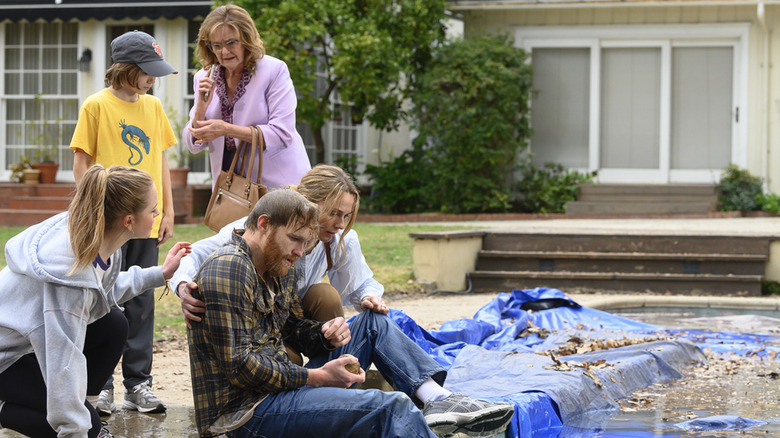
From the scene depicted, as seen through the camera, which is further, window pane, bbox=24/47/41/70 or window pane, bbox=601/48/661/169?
window pane, bbox=24/47/41/70

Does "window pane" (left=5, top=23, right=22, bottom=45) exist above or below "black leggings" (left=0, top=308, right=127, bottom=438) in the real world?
above

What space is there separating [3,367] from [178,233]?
27.2ft

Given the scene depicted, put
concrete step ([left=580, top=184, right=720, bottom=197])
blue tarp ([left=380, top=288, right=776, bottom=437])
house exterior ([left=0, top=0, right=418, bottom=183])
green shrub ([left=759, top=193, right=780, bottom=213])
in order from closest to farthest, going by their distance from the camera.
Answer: blue tarp ([left=380, top=288, right=776, bottom=437]) → green shrub ([left=759, top=193, right=780, bottom=213]) → concrete step ([left=580, top=184, right=720, bottom=197]) → house exterior ([left=0, top=0, right=418, bottom=183])

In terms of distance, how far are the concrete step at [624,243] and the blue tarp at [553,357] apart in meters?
2.34

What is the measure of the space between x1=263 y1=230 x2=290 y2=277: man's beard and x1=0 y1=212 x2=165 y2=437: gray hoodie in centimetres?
53

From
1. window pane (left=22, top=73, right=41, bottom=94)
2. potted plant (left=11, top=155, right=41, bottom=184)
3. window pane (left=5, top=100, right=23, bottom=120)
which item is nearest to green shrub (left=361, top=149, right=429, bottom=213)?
potted plant (left=11, top=155, right=41, bottom=184)

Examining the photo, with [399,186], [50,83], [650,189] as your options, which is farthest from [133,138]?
[50,83]

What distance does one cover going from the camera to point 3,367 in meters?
2.90

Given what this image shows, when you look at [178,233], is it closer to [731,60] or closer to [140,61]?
[140,61]

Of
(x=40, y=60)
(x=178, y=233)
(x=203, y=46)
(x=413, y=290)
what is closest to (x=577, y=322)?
(x=413, y=290)

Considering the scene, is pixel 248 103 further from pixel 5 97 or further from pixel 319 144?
pixel 5 97

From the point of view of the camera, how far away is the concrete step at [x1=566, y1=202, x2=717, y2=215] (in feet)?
43.8

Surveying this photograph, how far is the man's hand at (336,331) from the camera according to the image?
10.8 feet

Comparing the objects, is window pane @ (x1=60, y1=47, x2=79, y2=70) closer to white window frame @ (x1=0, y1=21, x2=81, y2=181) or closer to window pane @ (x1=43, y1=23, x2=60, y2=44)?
white window frame @ (x1=0, y1=21, x2=81, y2=181)
